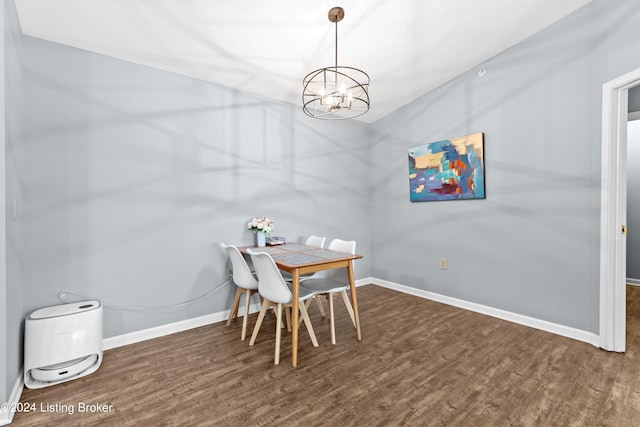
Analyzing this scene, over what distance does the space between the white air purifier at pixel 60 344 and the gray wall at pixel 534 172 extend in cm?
346

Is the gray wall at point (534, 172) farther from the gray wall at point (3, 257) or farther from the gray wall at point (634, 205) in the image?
the gray wall at point (3, 257)

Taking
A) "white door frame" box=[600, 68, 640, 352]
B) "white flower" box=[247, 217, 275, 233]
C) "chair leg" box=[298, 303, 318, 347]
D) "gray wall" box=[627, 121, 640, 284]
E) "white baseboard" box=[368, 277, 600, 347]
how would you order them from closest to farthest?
1. "white door frame" box=[600, 68, 640, 352]
2. "chair leg" box=[298, 303, 318, 347]
3. "white baseboard" box=[368, 277, 600, 347]
4. "white flower" box=[247, 217, 275, 233]
5. "gray wall" box=[627, 121, 640, 284]

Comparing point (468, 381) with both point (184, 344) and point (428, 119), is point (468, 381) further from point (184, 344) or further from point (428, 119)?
point (428, 119)

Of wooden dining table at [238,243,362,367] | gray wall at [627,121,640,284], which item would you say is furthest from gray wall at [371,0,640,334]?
gray wall at [627,121,640,284]

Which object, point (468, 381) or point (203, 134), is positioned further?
point (203, 134)

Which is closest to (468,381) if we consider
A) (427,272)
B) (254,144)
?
(427,272)

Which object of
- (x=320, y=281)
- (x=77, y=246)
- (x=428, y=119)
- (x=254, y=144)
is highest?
(x=428, y=119)

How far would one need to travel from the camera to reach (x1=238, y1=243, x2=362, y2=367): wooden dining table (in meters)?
2.14

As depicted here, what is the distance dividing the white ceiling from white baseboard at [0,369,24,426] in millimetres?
2424

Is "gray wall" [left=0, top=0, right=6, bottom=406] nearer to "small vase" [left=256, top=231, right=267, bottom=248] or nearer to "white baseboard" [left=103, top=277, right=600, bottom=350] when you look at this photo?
"white baseboard" [left=103, top=277, right=600, bottom=350]

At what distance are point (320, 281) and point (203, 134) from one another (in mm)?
1890

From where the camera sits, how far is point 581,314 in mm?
2506

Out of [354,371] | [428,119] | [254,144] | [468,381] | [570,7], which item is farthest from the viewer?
[428,119]

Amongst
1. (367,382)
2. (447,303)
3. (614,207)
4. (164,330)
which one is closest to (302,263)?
(367,382)
